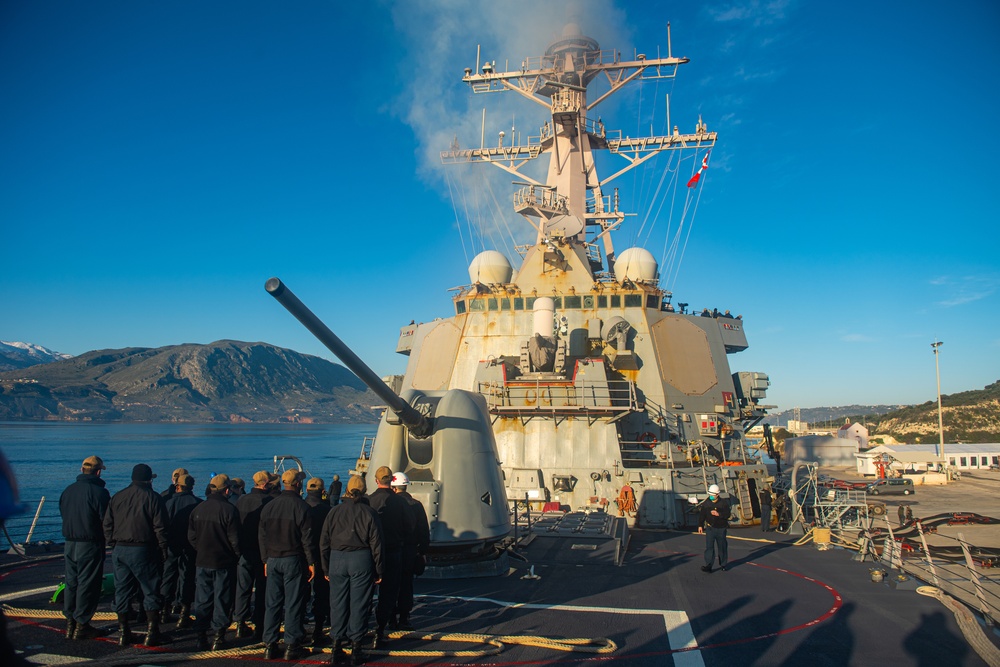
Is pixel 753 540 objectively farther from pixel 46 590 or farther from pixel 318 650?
pixel 46 590

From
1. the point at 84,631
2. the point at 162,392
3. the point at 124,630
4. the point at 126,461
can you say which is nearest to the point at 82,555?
the point at 84,631

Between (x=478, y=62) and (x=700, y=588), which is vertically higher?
(x=478, y=62)

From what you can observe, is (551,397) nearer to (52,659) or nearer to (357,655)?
(357,655)

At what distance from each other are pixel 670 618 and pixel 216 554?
421 cm

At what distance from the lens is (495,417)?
1471cm

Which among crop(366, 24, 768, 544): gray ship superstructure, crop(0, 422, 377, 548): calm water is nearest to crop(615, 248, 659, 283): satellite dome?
crop(366, 24, 768, 544): gray ship superstructure

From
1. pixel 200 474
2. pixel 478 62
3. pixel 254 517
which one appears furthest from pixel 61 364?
pixel 254 517

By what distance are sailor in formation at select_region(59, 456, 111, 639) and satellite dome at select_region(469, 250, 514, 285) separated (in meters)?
14.6

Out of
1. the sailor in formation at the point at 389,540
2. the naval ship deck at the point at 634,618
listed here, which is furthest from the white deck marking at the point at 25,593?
the sailor in formation at the point at 389,540

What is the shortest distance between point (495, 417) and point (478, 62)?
1393cm

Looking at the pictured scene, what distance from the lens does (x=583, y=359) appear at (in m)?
15.5

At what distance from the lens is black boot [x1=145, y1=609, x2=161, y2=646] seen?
17.2 feet

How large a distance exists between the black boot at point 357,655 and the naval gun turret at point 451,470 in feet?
8.12

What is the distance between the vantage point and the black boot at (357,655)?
16.3 ft
